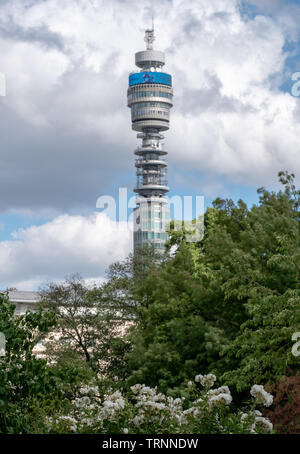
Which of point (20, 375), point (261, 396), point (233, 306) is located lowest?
point (261, 396)

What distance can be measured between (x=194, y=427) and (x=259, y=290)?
13.2 meters

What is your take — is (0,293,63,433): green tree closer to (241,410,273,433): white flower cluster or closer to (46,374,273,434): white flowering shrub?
(46,374,273,434): white flowering shrub

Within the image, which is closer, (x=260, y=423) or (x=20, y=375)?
(x=260, y=423)

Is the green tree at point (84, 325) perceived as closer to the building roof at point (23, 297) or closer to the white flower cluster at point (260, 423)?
the white flower cluster at point (260, 423)

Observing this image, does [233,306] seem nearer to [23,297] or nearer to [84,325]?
[84,325]

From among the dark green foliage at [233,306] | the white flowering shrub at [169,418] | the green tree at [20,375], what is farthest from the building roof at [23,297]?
Answer: the white flowering shrub at [169,418]

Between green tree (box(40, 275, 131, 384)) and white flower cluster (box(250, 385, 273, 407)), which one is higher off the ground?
green tree (box(40, 275, 131, 384))

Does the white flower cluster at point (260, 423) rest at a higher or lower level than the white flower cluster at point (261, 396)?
lower

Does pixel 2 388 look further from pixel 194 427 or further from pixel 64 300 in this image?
pixel 64 300

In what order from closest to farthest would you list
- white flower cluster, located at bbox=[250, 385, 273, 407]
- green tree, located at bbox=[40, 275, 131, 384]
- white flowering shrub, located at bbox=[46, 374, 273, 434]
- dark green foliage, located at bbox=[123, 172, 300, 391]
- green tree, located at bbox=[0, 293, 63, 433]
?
white flowering shrub, located at bbox=[46, 374, 273, 434]
white flower cluster, located at bbox=[250, 385, 273, 407]
green tree, located at bbox=[0, 293, 63, 433]
dark green foliage, located at bbox=[123, 172, 300, 391]
green tree, located at bbox=[40, 275, 131, 384]

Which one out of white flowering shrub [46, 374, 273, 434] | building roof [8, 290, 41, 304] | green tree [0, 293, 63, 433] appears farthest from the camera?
building roof [8, 290, 41, 304]

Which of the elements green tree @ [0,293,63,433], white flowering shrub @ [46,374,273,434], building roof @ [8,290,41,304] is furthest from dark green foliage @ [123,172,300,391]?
building roof @ [8,290,41,304]

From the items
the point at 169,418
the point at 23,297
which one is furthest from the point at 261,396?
the point at 23,297
